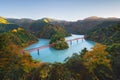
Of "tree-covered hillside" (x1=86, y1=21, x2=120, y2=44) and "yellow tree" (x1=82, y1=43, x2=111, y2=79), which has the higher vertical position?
"yellow tree" (x1=82, y1=43, x2=111, y2=79)

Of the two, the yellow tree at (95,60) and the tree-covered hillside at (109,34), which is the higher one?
the yellow tree at (95,60)

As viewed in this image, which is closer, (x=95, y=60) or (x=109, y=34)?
(x=95, y=60)

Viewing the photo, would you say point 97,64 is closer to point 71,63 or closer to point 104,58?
point 104,58

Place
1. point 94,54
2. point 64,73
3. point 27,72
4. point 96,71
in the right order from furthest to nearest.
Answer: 1. point 94,54
2. point 96,71
3. point 27,72
4. point 64,73

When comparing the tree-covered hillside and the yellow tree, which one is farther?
the tree-covered hillside

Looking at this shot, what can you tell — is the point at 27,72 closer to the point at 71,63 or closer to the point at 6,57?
the point at 6,57

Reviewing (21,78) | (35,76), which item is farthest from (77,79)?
(21,78)

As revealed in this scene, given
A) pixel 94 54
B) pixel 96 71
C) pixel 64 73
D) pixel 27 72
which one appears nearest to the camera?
pixel 64 73

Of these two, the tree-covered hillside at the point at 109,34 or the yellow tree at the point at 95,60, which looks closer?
the yellow tree at the point at 95,60

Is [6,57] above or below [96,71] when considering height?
above

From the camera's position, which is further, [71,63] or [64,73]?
[71,63]

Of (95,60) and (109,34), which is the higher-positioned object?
(95,60)
